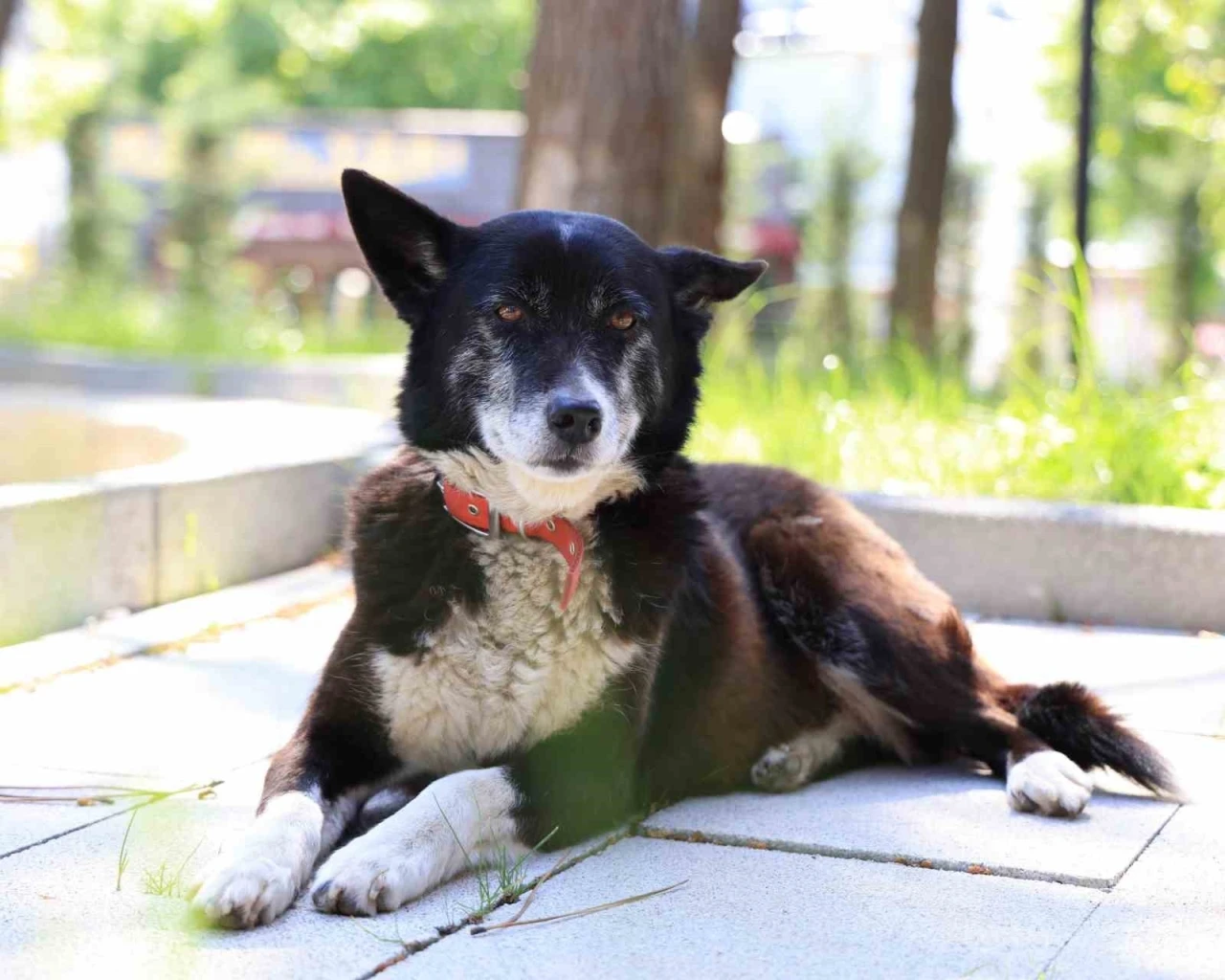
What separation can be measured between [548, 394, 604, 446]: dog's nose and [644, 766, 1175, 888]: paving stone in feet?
3.22

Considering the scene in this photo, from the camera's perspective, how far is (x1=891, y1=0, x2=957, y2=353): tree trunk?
45.6ft

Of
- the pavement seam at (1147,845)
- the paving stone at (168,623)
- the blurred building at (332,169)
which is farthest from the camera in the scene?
the blurred building at (332,169)

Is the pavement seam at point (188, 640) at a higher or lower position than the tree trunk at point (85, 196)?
lower

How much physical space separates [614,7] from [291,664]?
14.4ft

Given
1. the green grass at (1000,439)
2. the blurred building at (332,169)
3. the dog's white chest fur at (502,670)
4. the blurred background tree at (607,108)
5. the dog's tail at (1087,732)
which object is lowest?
the dog's tail at (1087,732)

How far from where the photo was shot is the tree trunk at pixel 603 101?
7879 mm

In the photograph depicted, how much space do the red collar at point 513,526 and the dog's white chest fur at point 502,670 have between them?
0.04 metres

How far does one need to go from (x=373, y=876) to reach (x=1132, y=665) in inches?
132

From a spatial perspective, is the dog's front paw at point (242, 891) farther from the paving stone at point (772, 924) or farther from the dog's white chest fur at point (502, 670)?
the dog's white chest fur at point (502, 670)

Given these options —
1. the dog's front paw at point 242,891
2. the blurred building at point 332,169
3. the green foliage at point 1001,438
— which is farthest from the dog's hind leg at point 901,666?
the blurred building at point 332,169

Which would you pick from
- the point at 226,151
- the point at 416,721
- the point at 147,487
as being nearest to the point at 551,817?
the point at 416,721

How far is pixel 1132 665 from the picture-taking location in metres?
5.23

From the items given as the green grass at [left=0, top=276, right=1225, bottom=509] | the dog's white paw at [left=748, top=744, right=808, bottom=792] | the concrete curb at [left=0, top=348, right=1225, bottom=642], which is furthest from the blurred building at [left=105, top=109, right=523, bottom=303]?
the dog's white paw at [left=748, top=744, right=808, bottom=792]

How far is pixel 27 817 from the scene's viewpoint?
11.0 feet
